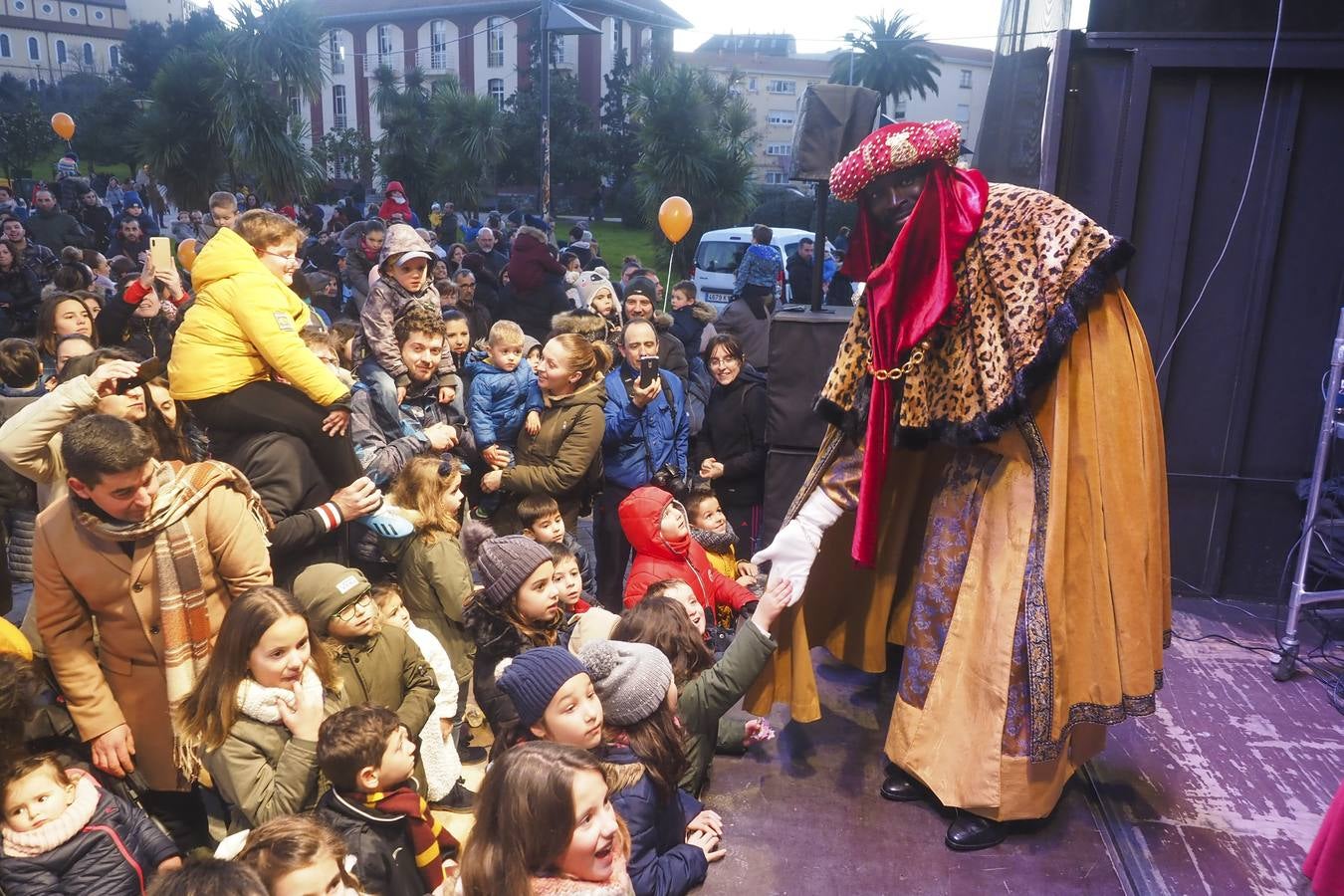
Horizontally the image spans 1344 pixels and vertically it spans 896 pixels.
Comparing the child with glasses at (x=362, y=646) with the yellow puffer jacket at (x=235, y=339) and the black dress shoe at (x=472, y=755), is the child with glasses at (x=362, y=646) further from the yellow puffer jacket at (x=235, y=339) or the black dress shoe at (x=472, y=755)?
the yellow puffer jacket at (x=235, y=339)

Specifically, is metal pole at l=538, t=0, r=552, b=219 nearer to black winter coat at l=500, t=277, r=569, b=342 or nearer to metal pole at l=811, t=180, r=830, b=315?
black winter coat at l=500, t=277, r=569, b=342

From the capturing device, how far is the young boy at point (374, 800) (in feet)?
8.50

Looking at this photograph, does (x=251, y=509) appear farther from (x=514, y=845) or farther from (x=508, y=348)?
(x=508, y=348)

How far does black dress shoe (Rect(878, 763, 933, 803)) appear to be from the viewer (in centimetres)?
317

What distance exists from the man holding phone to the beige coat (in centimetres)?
201

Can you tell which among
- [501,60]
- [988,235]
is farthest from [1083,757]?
[501,60]

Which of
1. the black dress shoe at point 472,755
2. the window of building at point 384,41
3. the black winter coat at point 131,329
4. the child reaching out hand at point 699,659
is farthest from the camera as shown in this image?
the window of building at point 384,41

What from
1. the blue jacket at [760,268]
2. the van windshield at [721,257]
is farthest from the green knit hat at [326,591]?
the van windshield at [721,257]

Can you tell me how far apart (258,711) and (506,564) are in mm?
885

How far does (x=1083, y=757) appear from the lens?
119 inches

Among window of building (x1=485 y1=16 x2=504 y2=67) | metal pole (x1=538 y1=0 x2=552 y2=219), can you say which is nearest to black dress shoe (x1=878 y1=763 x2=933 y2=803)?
metal pole (x1=538 y1=0 x2=552 y2=219)

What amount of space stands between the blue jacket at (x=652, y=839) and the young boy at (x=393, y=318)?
7.22 feet

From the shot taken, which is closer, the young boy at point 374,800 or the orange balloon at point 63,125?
the young boy at point 374,800

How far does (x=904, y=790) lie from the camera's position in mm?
3162
